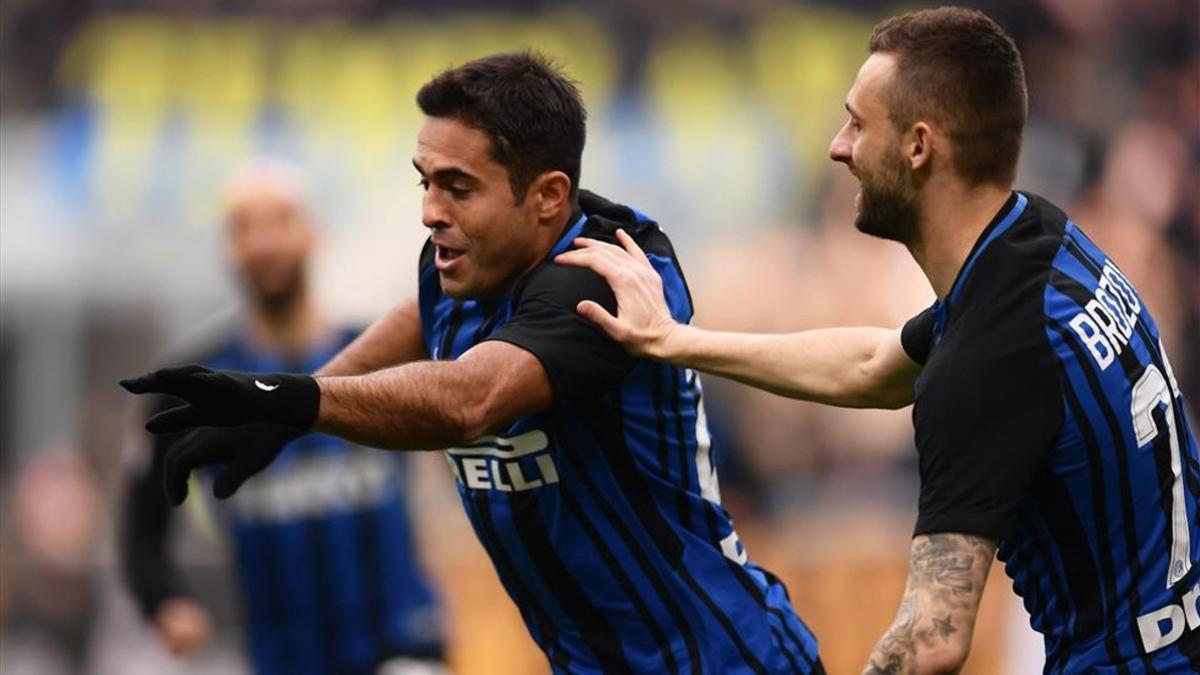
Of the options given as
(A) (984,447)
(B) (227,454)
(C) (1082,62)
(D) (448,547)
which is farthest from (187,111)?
(A) (984,447)

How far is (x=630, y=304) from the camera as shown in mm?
5027

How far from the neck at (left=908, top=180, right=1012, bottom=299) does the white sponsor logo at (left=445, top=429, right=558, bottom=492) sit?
1.11 metres

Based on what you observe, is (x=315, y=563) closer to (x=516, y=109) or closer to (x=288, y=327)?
(x=288, y=327)

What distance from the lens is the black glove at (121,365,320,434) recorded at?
14.3 ft

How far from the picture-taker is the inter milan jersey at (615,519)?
5109mm

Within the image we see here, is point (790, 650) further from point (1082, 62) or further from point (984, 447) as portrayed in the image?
point (1082, 62)

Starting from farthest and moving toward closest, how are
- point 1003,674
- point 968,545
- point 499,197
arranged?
point 1003,674, point 499,197, point 968,545

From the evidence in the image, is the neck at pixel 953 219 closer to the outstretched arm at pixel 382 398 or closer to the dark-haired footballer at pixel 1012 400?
the dark-haired footballer at pixel 1012 400

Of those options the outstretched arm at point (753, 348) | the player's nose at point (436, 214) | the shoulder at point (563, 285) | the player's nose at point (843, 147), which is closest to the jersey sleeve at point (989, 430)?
the player's nose at point (843, 147)

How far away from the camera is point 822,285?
11805 mm

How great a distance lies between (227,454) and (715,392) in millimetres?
6302

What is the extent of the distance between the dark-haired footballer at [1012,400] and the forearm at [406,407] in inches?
40.1

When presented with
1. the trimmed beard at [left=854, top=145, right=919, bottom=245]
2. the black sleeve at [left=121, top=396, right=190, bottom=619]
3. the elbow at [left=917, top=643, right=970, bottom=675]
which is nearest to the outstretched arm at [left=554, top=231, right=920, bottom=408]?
the trimmed beard at [left=854, top=145, right=919, bottom=245]

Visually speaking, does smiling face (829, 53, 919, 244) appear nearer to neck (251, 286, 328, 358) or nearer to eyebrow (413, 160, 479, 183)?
eyebrow (413, 160, 479, 183)
